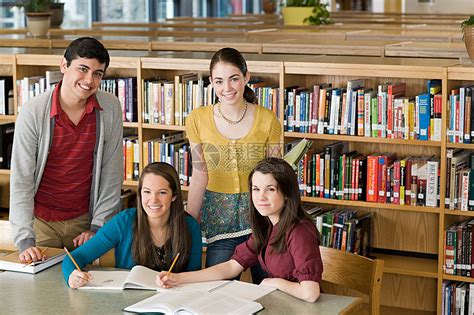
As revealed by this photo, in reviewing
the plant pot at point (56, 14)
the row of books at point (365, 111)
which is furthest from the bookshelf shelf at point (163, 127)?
the plant pot at point (56, 14)

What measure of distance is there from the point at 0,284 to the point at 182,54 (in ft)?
8.15

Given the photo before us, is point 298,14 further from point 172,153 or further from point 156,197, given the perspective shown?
point 156,197

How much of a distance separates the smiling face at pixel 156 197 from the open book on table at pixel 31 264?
1.28 ft

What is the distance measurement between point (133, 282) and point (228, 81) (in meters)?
0.89

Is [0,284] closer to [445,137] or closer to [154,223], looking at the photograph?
[154,223]

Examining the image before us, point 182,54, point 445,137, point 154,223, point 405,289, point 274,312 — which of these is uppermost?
point 182,54

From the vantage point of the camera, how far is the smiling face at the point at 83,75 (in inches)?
140

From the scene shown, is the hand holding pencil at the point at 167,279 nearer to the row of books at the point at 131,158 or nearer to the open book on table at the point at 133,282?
the open book on table at the point at 133,282

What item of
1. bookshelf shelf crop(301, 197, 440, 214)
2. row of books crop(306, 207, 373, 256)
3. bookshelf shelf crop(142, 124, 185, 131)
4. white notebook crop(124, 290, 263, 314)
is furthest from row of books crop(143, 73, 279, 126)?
white notebook crop(124, 290, 263, 314)

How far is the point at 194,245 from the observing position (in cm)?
348

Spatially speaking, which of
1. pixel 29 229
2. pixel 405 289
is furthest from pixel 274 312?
pixel 405 289

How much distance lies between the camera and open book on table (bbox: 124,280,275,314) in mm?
2883

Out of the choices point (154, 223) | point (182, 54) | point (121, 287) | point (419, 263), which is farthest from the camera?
point (182, 54)

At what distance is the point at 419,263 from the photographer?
4.89 m
